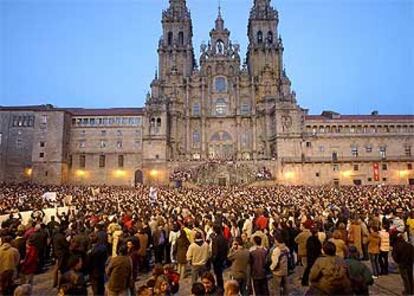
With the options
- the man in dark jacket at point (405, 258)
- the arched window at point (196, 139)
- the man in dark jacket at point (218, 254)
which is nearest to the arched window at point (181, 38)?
the arched window at point (196, 139)

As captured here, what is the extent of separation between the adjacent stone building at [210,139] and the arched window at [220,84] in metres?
0.21

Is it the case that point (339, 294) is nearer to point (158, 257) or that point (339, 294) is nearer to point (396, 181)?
point (158, 257)

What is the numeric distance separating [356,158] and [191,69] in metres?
36.0

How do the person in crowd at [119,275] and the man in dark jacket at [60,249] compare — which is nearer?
the person in crowd at [119,275]

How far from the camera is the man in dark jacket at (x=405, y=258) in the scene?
29.0ft

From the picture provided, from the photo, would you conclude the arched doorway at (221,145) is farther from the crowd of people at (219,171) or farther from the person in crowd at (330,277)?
the person in crowd at (330,277)

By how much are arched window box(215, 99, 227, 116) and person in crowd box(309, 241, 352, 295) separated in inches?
2452

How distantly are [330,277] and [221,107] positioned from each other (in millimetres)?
63212

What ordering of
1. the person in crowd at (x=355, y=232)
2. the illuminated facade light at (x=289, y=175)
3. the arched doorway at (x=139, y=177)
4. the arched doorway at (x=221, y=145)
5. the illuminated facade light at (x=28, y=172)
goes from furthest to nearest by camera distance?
the arched doorway at (x=221, y=145), the arched doorway at (x=139, y=177), the illuminated facade light at (x=28, y=172), the illuminated facade light at (x=289, y=175), the person in crowd at (x=355, y=232)

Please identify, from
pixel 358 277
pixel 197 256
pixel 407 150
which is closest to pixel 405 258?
pixel 358 277

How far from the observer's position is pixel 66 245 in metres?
→ 9.60

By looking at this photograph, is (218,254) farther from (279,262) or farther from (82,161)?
(82,161)

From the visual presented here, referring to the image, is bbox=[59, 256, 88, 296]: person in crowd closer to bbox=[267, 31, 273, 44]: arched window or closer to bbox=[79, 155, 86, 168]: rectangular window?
bbox=[79, 155, 86, 168]: rectangular window

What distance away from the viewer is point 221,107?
6850 centimetres
